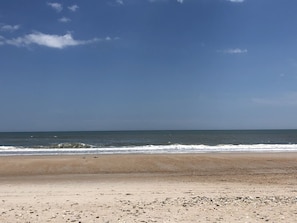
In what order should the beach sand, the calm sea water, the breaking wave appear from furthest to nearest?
the calm sea water → the breaking wave → the beach sand

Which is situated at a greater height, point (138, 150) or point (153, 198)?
point (153, 198)

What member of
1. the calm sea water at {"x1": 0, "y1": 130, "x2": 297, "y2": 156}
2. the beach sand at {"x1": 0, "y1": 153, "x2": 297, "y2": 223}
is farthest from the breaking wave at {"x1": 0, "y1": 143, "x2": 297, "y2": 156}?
the beach sand at {"x1": 0, "y1": 153, "x2": 297, "y2": 223}

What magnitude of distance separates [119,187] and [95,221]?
5594 millimetres

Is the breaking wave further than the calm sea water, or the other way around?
the calm sea water

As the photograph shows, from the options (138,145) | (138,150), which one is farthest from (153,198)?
(138,145)

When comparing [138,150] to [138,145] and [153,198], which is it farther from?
[153,198]

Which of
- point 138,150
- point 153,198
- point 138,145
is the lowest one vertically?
point 138,145

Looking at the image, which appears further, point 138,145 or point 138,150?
point 138,145

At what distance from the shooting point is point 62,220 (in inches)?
309

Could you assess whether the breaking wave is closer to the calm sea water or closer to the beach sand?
the calm sea water

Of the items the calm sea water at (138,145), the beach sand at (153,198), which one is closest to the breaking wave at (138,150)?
the calm sea water at (138,145)

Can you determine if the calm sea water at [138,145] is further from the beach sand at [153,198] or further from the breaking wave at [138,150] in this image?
the beach sand at [153,198]

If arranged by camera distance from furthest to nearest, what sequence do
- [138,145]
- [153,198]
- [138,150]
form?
[138,145], [138,150], [153,198]

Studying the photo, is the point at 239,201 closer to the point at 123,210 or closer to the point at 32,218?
the point at 123,210
